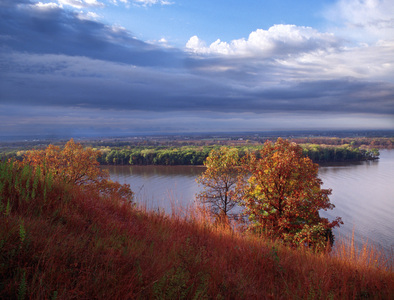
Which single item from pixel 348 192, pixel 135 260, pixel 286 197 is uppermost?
pixel 135 260

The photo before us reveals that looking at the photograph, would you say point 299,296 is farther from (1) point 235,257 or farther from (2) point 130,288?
(2) point 130,288

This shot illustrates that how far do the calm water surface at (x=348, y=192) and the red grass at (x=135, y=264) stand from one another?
950cm

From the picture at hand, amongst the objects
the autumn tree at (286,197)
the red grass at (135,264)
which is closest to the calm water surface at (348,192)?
the autumn tree at (286,197)

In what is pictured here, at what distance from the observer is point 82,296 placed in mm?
2932

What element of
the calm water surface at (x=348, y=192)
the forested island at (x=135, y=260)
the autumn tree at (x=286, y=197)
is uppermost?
the forested island at (x=135, y=260)

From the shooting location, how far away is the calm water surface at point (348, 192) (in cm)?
3022

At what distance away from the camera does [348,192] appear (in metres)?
48.2

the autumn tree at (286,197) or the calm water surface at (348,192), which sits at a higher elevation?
the autumn tree at (286,197)

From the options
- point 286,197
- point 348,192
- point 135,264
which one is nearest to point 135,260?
point 135,264

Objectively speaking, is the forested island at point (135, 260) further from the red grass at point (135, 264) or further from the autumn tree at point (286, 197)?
the autumn tree at point (286, 197)

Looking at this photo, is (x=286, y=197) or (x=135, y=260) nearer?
(x=135, y=260)

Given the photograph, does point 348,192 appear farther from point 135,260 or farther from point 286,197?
point 135,260

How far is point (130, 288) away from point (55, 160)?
2679cm

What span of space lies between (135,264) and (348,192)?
53.2 m
